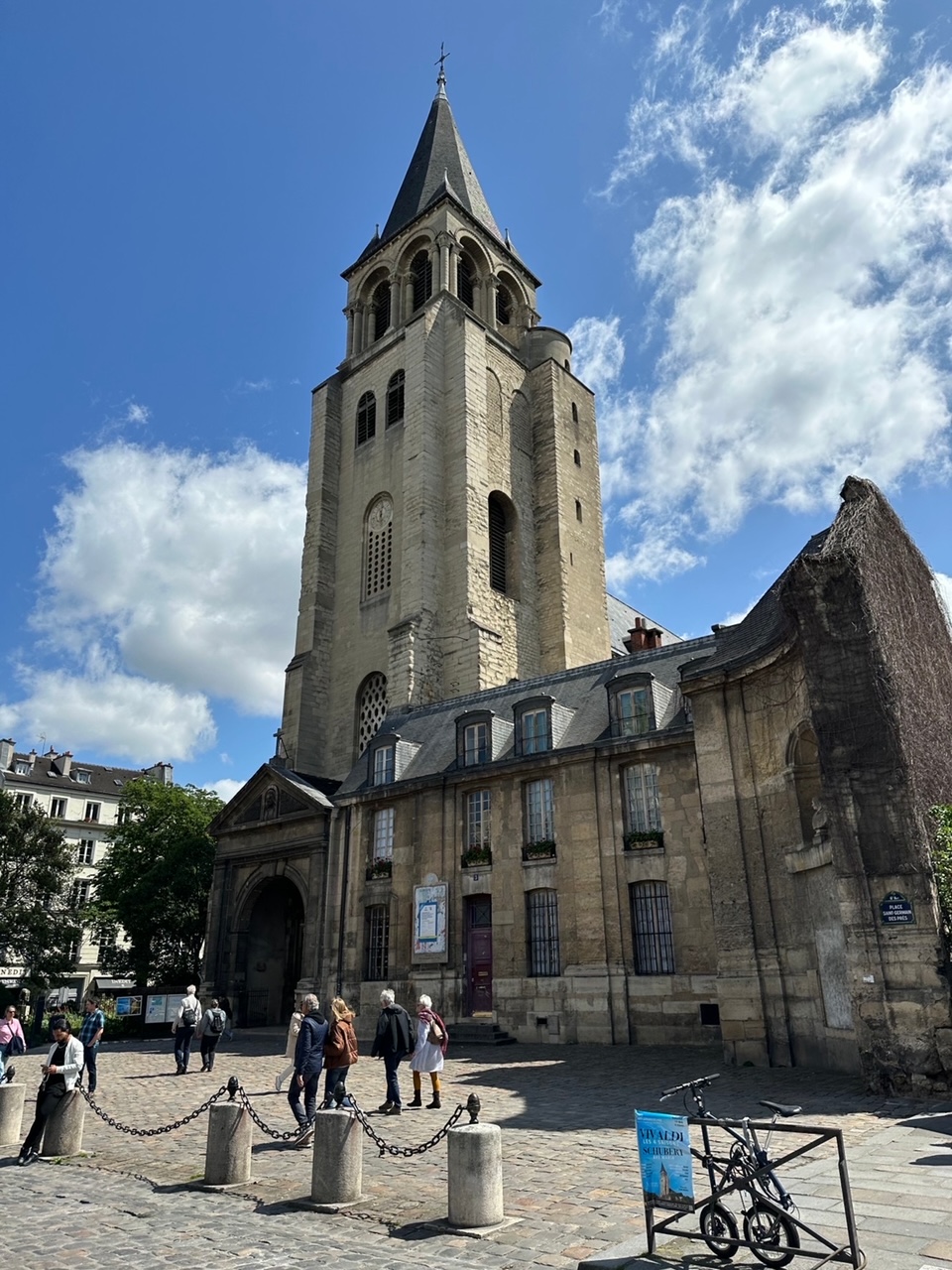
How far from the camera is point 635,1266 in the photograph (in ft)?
16.7

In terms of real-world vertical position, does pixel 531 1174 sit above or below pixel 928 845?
below

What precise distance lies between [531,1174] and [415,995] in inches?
577

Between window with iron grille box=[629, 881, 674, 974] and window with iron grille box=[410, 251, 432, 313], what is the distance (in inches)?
1274

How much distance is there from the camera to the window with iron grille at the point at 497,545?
36312 millimetres

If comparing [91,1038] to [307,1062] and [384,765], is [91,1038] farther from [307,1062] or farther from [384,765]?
[384,765]

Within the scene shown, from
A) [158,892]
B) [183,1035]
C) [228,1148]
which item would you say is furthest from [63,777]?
[228,1148]

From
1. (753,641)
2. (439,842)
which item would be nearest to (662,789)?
(753,641)

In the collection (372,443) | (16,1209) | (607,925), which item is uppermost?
(372,443)

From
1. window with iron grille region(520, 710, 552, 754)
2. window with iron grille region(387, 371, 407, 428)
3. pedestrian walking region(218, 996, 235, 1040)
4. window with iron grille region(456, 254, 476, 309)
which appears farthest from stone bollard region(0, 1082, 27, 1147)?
window with iron grille region(456, 254, 476, 309)

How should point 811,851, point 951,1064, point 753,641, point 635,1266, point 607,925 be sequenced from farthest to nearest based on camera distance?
point 607,925 → point 753,641 → point 811,851 → point 951,1064 → point 635,1266

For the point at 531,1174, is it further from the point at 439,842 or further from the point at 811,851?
the point at 439,842

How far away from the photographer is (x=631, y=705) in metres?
20.7

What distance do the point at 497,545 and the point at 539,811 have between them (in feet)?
59.3

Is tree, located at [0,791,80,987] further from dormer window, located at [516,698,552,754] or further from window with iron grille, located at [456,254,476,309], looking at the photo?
window with iron grille, located at [456,254,476,309]
